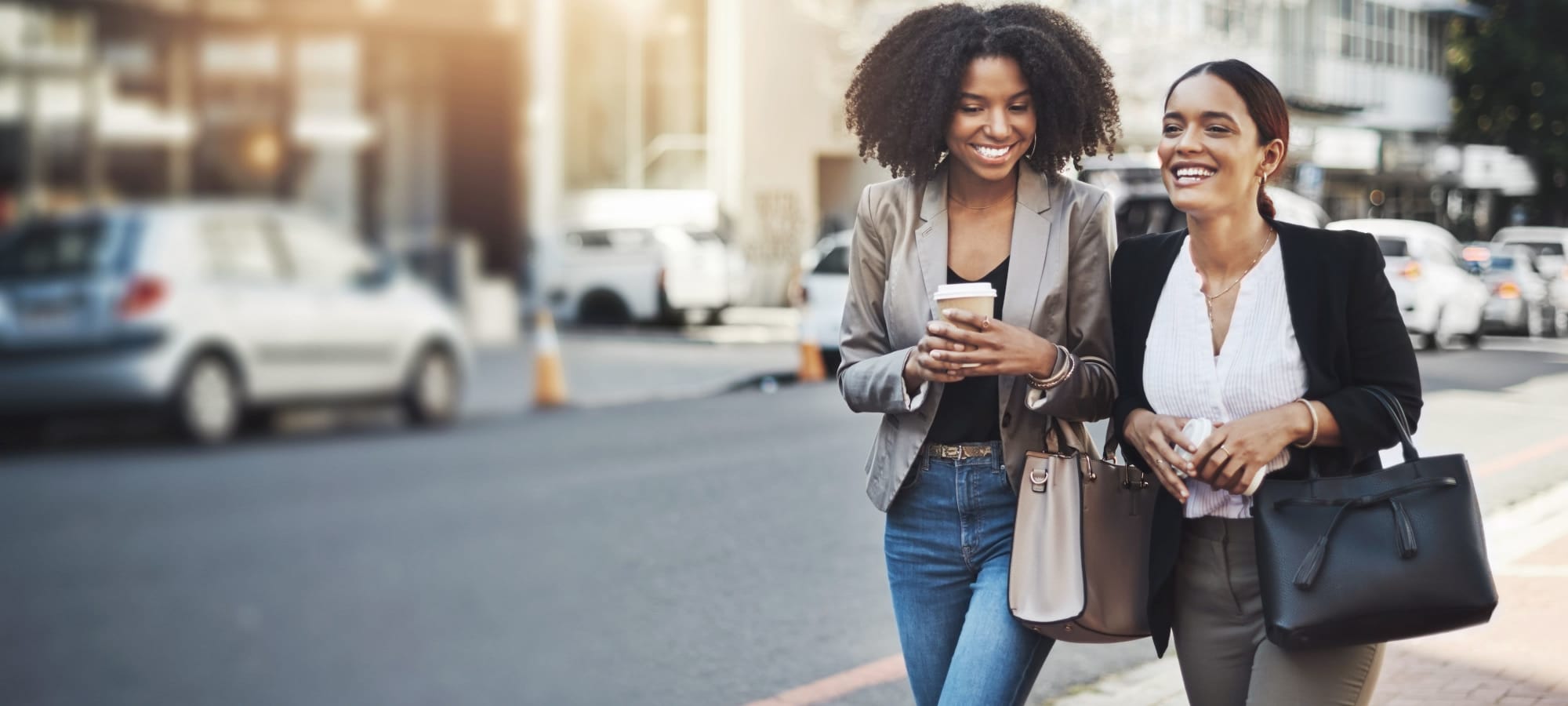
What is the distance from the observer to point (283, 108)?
3.14m

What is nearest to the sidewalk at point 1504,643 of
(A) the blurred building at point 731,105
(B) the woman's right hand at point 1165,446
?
(B) the woman's right hand at point 1165,446

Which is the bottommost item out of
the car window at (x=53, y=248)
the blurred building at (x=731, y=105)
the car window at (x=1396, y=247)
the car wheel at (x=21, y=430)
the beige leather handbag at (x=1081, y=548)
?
the beige leather handbag at (x=1081, y=548)

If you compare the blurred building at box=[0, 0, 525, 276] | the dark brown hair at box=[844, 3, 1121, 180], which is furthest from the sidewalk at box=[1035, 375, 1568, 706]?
the blurred building at box=[0, 0, 525, 276]

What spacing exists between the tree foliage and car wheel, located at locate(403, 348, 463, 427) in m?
45.6

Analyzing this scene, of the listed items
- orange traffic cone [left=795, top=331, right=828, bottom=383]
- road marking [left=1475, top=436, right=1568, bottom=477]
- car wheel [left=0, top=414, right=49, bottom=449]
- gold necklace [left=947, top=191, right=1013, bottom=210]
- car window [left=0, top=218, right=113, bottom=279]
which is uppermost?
gold necklace [left=947, top=191, right=1013, bottom=210]

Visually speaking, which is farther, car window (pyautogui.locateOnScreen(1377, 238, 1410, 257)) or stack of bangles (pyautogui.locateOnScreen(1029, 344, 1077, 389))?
car window (pyautogui.locateOnScreen(1377, 238, 1410, 257))

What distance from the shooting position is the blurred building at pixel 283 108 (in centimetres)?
239

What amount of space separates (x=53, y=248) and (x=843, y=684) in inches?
137

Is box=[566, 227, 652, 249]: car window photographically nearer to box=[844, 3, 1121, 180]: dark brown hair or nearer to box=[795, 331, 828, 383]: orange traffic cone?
box=[795, 331, 828, 383]: orange traffic cone

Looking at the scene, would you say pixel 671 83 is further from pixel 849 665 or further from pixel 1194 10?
pixel 849 665

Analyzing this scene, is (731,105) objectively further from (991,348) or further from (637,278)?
(991,348)

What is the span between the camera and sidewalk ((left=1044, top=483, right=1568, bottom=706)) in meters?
5.09

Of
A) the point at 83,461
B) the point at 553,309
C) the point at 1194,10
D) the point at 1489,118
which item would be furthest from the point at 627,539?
the point at 1489,118

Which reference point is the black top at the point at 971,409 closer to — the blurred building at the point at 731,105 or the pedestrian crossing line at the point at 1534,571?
the pedestrian crossing line at the point at 1534,571
